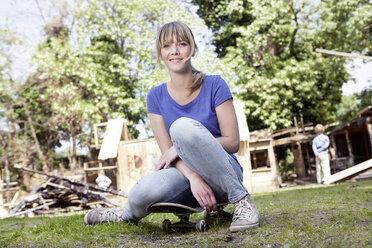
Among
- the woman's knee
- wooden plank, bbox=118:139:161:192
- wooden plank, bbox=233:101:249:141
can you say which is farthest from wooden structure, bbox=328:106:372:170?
the woman's knee

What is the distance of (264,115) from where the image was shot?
61.4 feet

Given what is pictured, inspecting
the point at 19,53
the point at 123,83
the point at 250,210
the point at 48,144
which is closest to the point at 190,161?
the point at 250,210

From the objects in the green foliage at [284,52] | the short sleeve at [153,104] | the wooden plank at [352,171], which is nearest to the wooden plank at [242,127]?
the wooden plank at [352,171]

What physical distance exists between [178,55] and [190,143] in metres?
0.88

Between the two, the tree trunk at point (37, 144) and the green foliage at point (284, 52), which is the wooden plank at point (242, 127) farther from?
the tree trunk at point (37, 144)

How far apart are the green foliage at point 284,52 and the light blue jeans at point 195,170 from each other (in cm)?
1588

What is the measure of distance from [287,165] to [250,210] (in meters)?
28.9

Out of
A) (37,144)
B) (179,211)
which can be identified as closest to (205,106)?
(179,211)

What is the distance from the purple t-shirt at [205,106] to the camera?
2.80m

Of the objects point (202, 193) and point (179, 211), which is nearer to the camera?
point (202, 193)

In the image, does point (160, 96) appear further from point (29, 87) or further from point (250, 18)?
point (29, 87)

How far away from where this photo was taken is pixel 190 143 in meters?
2.41

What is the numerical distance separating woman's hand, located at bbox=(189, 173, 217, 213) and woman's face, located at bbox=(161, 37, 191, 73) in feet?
3.09

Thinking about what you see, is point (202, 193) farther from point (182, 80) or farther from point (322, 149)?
point (322, 149)
